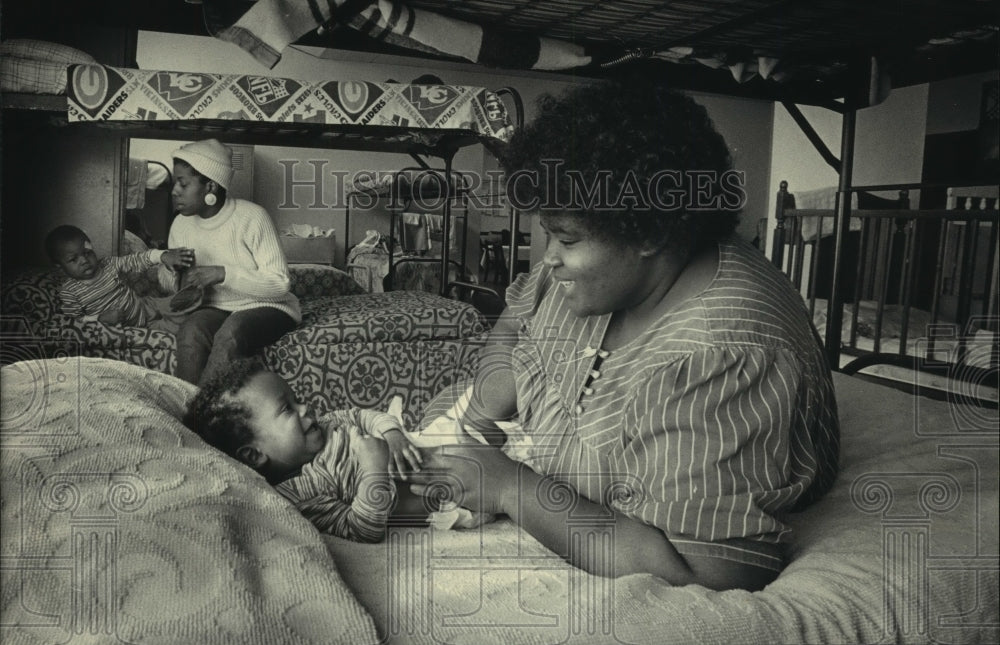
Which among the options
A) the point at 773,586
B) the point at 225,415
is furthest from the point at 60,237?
the point at 773,586

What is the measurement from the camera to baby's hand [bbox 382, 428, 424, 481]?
80cm

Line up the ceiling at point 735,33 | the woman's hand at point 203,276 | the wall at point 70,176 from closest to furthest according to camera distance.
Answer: the ceiling at point 735,33 → the woman's hand at point 203,276 → the wall at point 70,176

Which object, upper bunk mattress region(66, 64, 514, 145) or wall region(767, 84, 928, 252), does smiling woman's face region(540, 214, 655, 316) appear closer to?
wall region(767, 84, 928, 252)

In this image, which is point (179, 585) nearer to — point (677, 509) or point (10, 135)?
point (677, 509)

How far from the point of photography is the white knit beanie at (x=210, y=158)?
5.50 ft

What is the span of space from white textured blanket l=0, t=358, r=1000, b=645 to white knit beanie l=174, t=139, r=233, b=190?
0.96 meters

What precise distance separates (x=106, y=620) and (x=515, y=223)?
1.06 meters

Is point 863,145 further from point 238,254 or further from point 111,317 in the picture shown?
point 111,317

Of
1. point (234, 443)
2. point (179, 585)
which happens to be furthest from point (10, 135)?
point (179, 585)

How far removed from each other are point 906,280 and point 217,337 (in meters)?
1.50

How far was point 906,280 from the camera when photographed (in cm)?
160

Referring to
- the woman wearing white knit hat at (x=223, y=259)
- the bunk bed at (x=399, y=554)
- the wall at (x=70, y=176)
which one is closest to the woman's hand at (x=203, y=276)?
the woman wearing white knit hat at (x=223, y=259)

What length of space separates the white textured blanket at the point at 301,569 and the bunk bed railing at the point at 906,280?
0.52 m

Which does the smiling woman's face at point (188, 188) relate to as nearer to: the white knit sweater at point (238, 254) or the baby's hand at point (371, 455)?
the white knit sweater at point (238, 254)
